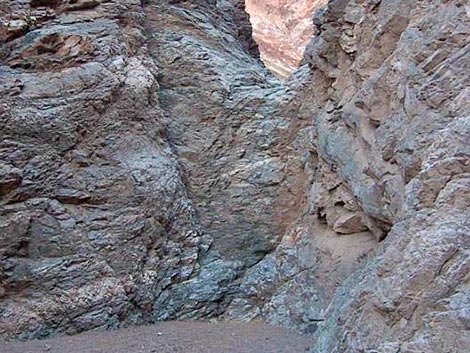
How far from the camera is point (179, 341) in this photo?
10320mm

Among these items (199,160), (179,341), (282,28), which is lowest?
(282,28)

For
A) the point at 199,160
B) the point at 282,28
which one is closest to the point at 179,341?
the point at 199,160

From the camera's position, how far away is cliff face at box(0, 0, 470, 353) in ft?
29.7

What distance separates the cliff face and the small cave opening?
27501mm

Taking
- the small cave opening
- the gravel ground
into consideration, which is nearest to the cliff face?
the gravel ground

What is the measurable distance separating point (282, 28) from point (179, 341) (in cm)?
3874

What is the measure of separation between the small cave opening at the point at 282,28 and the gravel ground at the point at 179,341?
106 feet

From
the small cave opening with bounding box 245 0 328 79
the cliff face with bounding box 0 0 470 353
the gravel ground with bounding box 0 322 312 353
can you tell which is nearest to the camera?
the cliff face with bounding box 0 0 470 353

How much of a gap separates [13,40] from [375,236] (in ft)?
29.6

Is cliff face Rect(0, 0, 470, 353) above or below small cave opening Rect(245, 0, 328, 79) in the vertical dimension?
above

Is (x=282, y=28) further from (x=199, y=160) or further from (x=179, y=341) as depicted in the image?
(x=179, y=341)

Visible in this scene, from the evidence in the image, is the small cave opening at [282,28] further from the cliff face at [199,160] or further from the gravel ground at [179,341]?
the gravel ground at [179,341]

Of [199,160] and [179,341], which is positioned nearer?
[179,341]

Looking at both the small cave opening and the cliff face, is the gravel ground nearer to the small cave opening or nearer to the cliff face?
the cliff face
